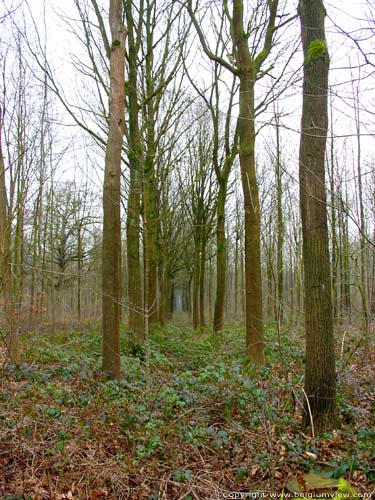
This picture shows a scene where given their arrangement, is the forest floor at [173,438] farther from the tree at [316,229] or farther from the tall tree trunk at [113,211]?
the tall tree trunk at [113,211]

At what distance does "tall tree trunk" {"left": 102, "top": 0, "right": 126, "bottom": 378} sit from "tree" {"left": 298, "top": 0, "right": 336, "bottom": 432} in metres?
3.03

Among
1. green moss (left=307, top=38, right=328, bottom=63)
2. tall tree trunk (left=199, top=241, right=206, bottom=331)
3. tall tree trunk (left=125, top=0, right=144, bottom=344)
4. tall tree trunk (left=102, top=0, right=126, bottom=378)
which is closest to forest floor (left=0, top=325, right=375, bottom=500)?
tall tree trunk (left=102, top=0, right=126, bottom=378)

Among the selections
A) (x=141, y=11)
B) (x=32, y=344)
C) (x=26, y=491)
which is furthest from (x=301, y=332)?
(x=141, y=11)

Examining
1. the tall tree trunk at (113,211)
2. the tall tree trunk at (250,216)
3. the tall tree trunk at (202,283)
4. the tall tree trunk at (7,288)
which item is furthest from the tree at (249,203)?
the tall tree trunk at (202,283)

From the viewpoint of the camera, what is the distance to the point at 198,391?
4973 millimetres

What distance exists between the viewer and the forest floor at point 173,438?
3156mm

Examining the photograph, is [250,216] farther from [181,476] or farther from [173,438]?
[181,476]

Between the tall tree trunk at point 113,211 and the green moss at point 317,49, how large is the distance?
3.15 metres

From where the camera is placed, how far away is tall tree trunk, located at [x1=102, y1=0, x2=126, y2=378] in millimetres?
5711

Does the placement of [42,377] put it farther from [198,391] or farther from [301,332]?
[301,332]

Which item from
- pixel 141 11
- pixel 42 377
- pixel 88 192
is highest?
pixel 141 11

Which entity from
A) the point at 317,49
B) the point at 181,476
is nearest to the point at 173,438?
the point at 181,476

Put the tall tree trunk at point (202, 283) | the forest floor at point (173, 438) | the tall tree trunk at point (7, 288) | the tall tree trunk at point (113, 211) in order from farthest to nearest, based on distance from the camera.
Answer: the tall tree trunk at point (202, 283)
the tall tree trunk at point (7, 288)
the tall tree trunk at point (113, 211)
the forest floor at point (173, 438)

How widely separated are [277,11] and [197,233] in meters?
9.06
